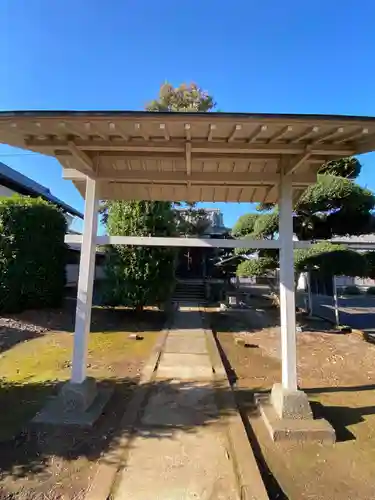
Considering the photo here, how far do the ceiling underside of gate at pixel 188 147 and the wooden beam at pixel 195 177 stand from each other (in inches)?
0.5

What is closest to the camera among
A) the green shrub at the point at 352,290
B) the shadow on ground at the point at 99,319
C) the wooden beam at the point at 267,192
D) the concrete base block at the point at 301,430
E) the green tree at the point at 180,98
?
the concrete base block at the point at 301,430

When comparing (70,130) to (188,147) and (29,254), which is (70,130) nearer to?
(188,147)

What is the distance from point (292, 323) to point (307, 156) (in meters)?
1.90

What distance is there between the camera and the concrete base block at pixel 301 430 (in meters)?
3.25

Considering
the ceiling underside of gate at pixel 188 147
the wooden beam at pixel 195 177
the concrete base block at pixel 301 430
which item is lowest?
the concrete base block at pixel 301 430

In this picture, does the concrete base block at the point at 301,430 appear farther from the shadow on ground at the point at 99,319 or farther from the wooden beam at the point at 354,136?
the shadow on ground at the point at 99,319

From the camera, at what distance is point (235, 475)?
8.58ft

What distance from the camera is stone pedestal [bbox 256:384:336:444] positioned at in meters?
3.25

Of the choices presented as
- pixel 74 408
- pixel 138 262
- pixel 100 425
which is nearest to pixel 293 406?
pixel 100 425

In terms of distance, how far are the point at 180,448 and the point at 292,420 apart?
49.9 inches

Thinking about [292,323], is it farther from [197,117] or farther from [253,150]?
[197,117]

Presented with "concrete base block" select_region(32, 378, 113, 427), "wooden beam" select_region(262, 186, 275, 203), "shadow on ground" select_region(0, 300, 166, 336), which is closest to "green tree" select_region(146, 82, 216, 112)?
"shadow on ground" select_region(0, 300, 166, 336)

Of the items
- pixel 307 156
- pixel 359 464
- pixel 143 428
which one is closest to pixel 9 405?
pixel 143 428

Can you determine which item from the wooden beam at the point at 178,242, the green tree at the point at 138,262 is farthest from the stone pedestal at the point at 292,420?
the green tree at the point at 138,262
